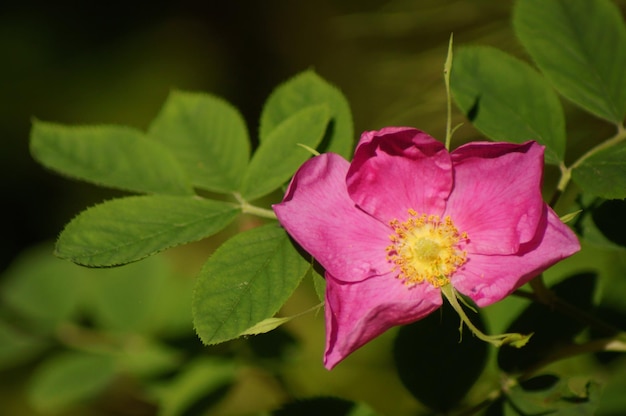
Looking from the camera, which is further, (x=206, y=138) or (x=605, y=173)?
(x=206, y=138)

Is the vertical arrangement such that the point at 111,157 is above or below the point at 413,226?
above

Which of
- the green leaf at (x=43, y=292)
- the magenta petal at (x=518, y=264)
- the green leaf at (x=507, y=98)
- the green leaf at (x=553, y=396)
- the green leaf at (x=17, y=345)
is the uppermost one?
the green leaf at (x=507, y=98)

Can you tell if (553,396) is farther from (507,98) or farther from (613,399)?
(507,98)

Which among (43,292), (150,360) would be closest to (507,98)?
(150,360)

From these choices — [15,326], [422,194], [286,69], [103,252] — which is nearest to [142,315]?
[15,326]

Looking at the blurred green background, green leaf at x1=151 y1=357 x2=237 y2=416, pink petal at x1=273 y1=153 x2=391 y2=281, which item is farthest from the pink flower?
the blurred green background

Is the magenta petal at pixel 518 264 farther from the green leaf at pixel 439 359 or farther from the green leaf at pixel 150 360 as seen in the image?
the green leaf at pixel 150 360

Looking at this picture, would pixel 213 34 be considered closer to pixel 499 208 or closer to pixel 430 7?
pixel 430 7

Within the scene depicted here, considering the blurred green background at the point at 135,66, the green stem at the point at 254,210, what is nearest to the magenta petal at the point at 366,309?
the green stem at the point at 254,210
